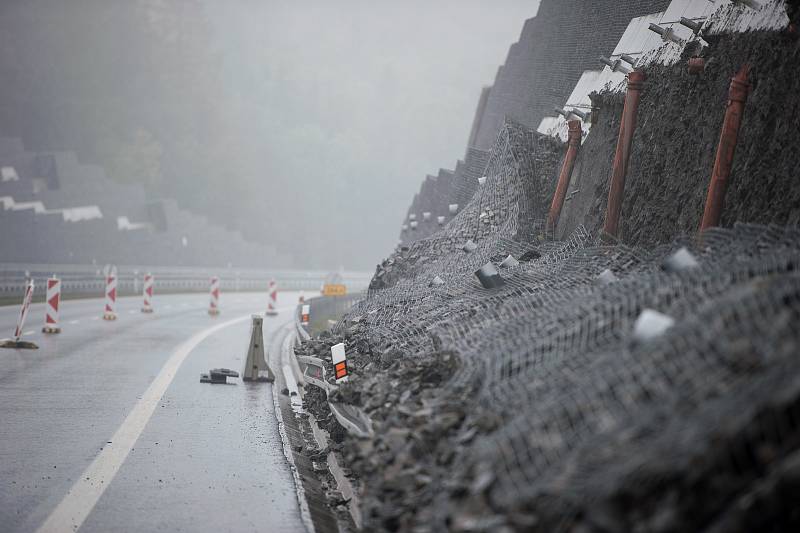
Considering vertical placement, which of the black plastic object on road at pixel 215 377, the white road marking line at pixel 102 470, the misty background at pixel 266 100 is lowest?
the white road marking line at pixel 102 470

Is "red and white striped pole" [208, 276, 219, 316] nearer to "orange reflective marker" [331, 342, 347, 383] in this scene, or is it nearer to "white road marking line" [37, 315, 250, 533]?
"white road marking line" [37, 315, 250, 533]

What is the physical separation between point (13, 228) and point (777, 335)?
2426 inches

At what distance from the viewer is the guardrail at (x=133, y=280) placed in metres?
41.8

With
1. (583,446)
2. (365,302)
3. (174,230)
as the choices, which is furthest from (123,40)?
(583,446)

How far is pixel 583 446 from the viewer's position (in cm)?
546

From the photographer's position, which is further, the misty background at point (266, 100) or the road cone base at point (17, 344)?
the misty background at point (266, 100)

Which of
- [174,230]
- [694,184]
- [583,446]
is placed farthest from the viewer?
[174,230]

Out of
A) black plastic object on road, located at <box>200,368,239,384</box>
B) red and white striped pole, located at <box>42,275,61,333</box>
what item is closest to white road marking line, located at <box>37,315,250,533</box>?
Answer: black plastic object on road, located at <box>200,368,239,384</box>

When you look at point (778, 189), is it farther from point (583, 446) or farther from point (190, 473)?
point (190, 473)

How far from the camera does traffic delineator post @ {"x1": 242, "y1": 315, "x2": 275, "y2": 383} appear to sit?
18859 millimetres

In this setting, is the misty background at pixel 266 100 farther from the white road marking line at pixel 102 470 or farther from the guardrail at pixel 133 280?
the white road marking line at pixel 102 470

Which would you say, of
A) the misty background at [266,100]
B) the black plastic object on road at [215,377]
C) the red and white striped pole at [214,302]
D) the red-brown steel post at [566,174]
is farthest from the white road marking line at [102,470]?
the misty background at [266,100]

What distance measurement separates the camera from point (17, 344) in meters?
21.1

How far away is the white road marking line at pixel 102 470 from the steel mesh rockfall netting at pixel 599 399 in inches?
99.8
